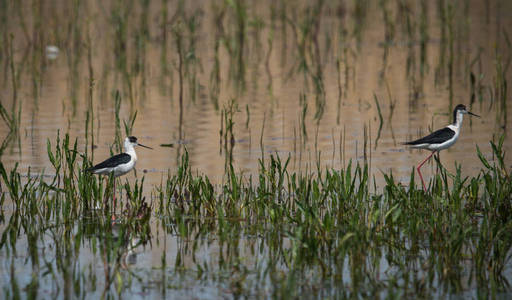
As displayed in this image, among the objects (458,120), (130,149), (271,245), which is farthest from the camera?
(458,120)

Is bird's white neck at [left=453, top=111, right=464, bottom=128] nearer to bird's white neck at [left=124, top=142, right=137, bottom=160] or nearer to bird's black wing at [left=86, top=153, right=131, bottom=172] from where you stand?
bird's white neck at [left=124, top=142, right=137, bottom=160]

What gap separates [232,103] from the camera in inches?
392

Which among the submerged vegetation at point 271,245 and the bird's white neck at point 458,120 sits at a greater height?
the bird's white neck at point 458,120

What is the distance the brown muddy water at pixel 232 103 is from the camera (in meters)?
6.77

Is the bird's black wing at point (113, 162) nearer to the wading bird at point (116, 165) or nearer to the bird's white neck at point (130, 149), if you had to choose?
the wading bird at point (116, 165)

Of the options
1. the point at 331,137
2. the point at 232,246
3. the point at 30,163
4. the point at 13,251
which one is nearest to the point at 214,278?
the point at 232,246

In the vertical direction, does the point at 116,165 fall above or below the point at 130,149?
below

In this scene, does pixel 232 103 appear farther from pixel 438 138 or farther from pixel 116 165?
pixel 438 138

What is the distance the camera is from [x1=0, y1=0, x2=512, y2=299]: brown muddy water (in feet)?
22.2

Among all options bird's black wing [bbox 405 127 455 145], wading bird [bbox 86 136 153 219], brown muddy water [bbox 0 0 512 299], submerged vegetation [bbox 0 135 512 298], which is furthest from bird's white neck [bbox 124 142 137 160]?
bird's black wing [bbox 405 127 455 145]

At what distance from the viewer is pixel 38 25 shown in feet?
57.9

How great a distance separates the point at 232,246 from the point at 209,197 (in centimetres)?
94

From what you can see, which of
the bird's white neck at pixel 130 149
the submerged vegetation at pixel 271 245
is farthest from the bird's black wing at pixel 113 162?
the submerged vegetation at pixel 271 245

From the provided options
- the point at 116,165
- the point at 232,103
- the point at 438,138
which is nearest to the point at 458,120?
the point at 438,138
